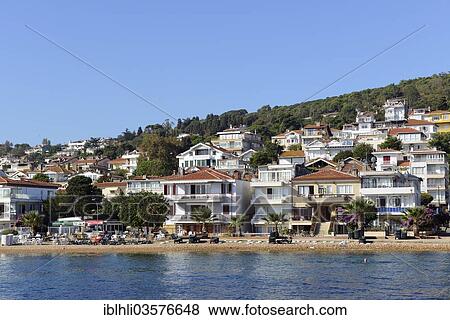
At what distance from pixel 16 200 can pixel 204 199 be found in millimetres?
21219

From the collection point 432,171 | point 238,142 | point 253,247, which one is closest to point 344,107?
point 238,142

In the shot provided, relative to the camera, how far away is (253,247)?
51.2 metres

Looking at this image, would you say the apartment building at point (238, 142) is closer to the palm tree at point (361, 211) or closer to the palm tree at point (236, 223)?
the palm tree at point (236, 223)

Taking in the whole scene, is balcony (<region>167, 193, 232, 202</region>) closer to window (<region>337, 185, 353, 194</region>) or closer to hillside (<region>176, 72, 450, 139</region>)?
window (<region>337, 185, 353, 194</region>)

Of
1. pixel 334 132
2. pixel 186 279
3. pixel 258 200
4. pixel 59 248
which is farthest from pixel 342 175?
pixel 334 132

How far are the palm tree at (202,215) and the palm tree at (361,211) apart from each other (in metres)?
12.3

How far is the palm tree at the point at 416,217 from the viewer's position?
53375 mm

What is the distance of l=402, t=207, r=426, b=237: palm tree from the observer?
53.4 meters

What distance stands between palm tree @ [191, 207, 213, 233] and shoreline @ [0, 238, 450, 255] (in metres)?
5.74

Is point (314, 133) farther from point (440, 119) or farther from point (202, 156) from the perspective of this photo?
point (202, 156)

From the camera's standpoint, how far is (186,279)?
34312 millimetres
